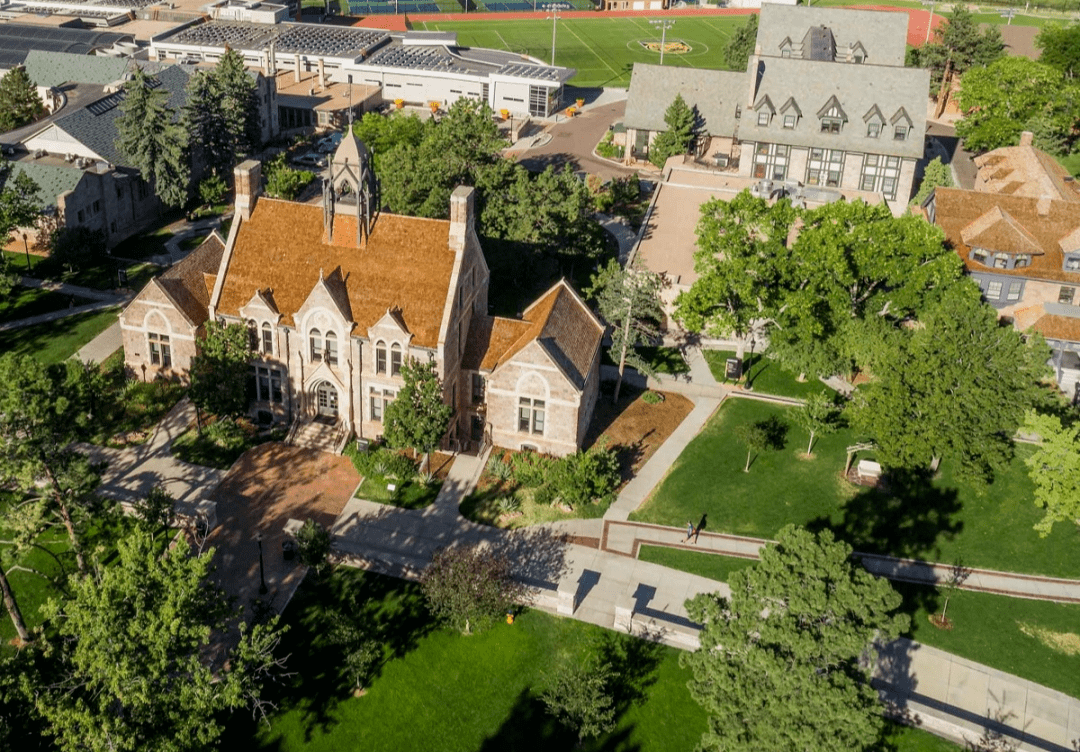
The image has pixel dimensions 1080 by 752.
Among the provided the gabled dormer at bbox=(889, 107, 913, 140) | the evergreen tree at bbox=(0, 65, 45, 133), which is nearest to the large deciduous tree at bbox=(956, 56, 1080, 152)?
the gabled dormer at bbox=(889, 107, 913, 140)

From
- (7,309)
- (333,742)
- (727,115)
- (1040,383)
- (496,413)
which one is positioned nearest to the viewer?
(333,742)

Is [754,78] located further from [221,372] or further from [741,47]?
[221,372]

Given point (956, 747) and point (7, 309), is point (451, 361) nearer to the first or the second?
point (956, 747)

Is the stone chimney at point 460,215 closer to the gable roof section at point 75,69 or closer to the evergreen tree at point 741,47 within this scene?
the gable roof section at point 75,69

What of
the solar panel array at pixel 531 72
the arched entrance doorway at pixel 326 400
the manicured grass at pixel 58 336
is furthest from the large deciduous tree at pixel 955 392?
the solar panel array at pixel 531 72

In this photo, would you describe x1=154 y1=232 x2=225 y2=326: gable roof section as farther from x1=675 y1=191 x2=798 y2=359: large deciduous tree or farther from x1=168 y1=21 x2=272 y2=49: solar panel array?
x1=168 y1=21 x2=272 y2=49: solar panel array

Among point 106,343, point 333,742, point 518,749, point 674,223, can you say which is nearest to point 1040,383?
point 674,223
